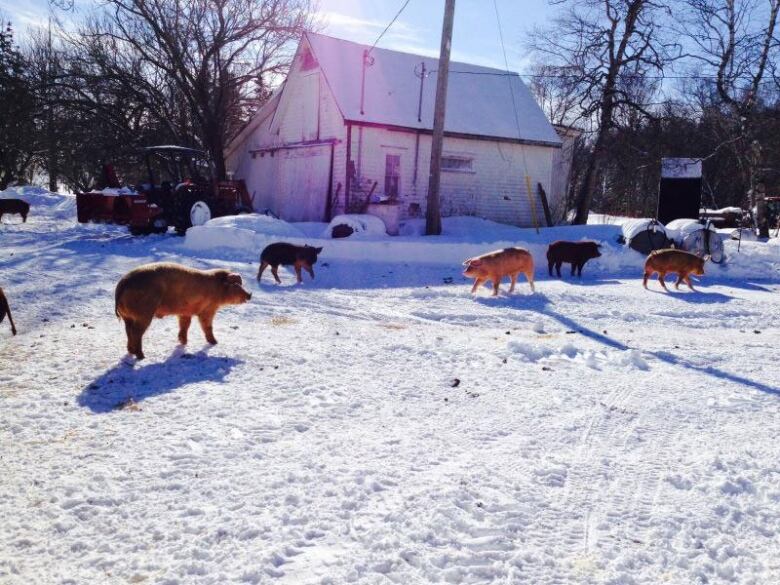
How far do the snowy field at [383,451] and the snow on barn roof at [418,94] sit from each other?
51.5ft

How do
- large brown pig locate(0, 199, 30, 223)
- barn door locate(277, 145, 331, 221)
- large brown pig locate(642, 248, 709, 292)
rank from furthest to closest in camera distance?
barn door locate(277, 145, 331, 221), large brown pig locate(0, 199, 30, 223), large brown pig locate(642, 248, 709, 292)

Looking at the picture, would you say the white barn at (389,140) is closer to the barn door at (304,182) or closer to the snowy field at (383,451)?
the barn door at (304,182)

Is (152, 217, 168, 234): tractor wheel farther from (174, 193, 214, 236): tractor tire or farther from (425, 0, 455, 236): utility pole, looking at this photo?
(425, 0, 455, 236): utility pole

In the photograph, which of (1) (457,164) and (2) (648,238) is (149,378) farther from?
(1) (457,164)

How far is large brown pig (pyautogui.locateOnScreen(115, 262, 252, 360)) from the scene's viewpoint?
19.2ft

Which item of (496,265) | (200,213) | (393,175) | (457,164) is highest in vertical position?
(457,164)

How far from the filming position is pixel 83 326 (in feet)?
24.0

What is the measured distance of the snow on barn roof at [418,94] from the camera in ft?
75.3

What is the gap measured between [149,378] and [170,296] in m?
0.94

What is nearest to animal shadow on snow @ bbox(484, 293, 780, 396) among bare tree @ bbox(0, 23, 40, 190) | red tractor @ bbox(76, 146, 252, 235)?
red tractor @ bbox(76, 146, 252, 235)

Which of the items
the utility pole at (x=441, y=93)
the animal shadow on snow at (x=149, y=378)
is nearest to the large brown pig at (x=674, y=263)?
the utility pole at (x=441, y=93)

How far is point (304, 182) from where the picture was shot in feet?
80.4

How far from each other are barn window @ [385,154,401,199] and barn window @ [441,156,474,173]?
75.2 inches

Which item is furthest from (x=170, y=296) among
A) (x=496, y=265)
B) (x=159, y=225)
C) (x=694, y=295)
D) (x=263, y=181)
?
(x=263, y=181)
